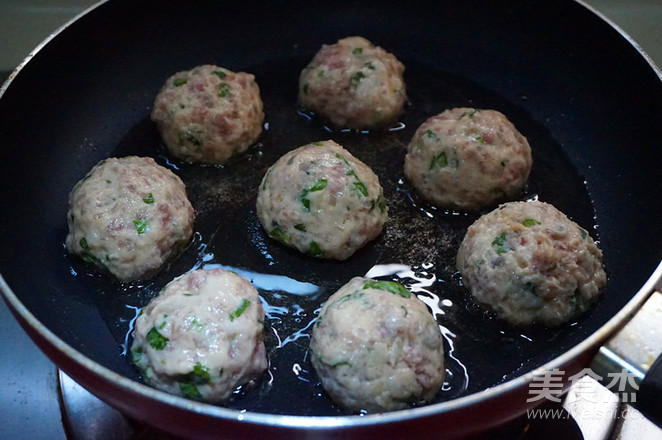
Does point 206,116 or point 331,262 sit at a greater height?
point 206,116

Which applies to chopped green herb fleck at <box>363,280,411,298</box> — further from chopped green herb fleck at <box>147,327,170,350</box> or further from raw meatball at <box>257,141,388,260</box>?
chopped green herb fleck at <box>147,327,170,350</box>

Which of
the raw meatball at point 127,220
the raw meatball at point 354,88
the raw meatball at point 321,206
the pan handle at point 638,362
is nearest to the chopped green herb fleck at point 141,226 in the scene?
the raw meatball at point 127,220

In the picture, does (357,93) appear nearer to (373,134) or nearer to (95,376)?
(373,134)

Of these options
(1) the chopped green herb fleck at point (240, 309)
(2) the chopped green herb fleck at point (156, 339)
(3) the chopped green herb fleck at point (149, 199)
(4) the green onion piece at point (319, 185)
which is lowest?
(2) the chopped green herb fleck at point (156, 339)

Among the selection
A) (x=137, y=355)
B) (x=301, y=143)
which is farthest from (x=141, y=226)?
(x=301, y=143)

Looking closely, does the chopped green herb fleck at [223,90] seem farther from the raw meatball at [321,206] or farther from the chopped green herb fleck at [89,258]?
the chopped green herb fleck at [89,258]

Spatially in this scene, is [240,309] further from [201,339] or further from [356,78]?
[356,78]

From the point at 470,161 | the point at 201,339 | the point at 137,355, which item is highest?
the point at 470,161
